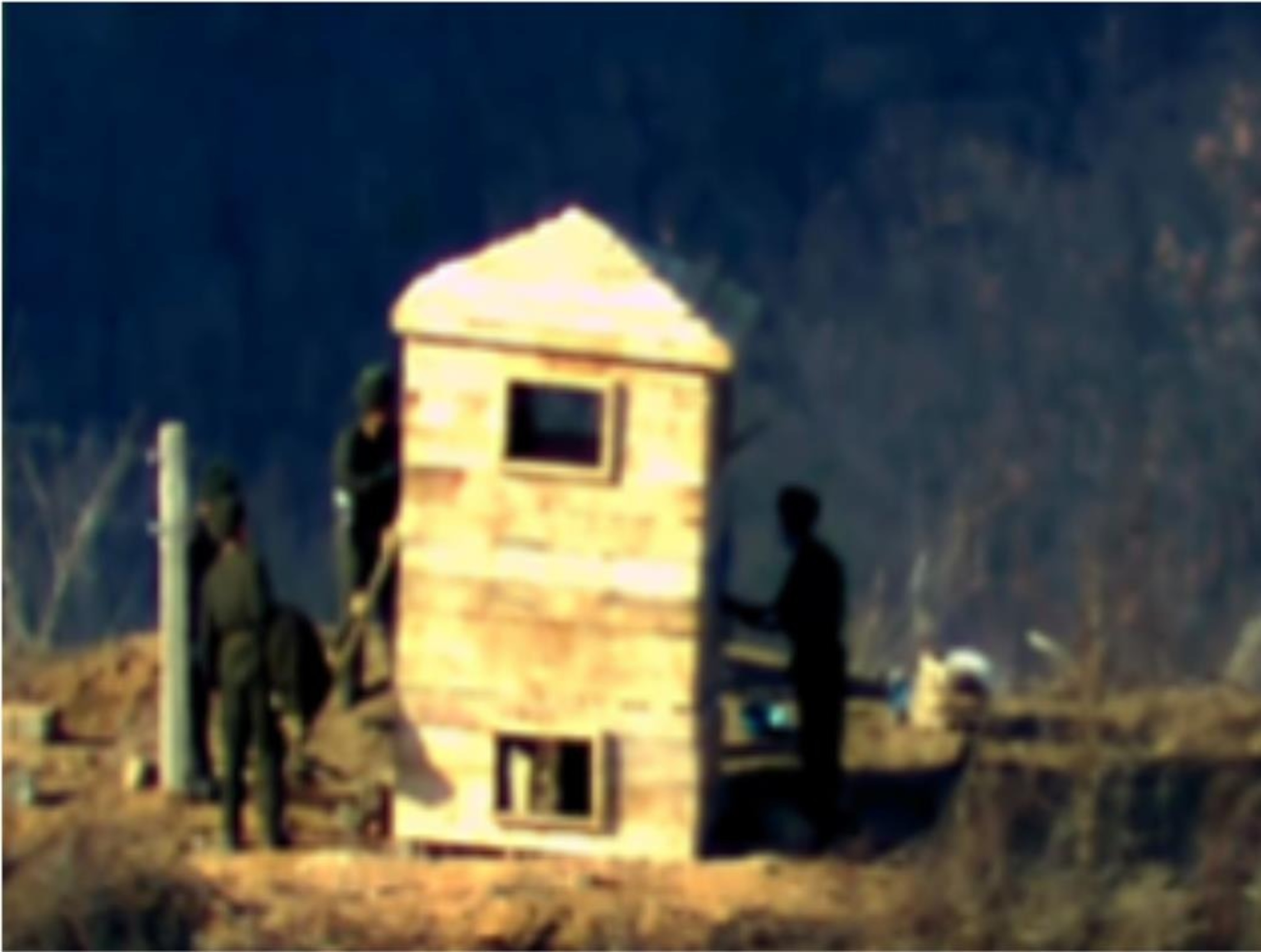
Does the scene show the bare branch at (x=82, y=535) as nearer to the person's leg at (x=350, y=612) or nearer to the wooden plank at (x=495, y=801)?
the person's leg at (x=350, y=612)

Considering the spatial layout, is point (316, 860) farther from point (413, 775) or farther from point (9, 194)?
point (9, 194)

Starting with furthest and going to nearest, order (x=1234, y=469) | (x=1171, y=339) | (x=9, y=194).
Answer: (x=9, y=194), (x=1171, y=339), (x=1234, y=469)

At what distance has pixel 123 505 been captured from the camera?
118ft

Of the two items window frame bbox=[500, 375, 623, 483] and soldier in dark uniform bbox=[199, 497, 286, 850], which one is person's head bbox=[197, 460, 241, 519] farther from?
window frame bbox=[500, 375, 623, 483]

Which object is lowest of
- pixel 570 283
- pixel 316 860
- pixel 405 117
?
pixel 316 860

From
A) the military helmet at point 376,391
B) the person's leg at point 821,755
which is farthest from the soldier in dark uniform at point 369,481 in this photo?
the person's leg at point 821,755

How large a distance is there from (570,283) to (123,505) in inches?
659

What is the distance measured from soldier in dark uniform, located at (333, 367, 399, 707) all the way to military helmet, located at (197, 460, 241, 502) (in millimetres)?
589

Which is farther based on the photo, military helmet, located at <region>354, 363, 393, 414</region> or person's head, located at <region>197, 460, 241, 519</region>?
military helmet, located at <region>354, 363, 393, 414</region>

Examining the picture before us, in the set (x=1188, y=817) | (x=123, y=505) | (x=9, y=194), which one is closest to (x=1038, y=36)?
(x=9, y=194)

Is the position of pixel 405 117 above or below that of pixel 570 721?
above

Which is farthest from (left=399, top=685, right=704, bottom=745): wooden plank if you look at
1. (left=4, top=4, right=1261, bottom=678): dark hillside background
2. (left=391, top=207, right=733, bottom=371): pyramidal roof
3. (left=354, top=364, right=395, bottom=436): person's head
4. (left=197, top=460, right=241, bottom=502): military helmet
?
(left=4, top=4, right=1261, bottom=678): dark hillside background

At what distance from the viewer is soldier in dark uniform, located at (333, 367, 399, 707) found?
67.3 ft

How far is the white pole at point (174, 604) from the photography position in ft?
66.3
